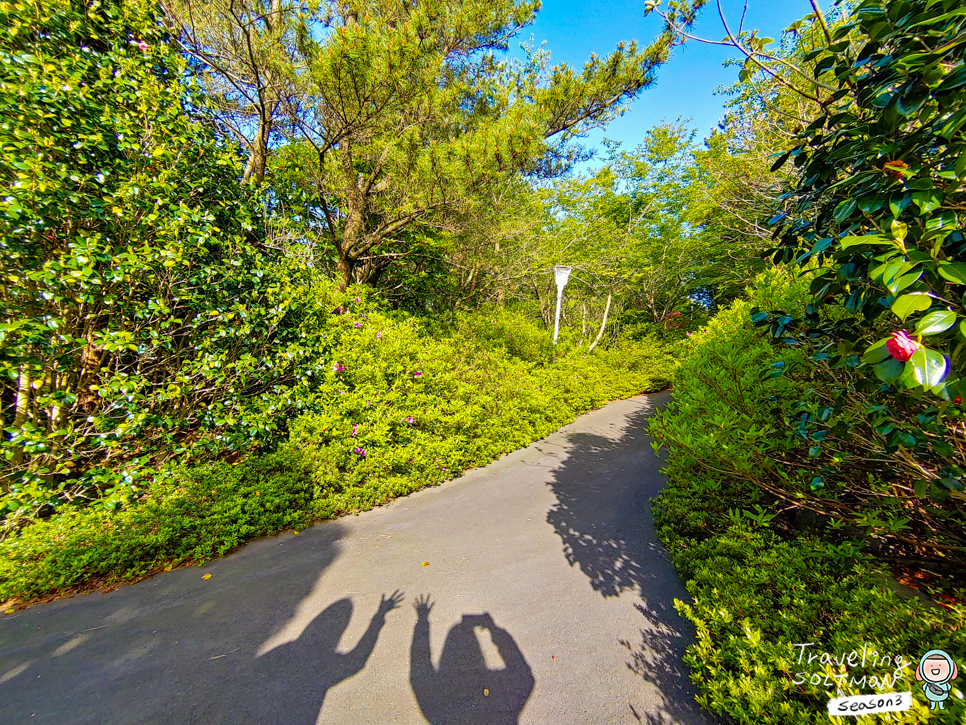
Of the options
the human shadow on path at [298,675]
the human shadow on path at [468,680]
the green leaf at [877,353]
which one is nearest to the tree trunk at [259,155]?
the human shadow on path at [298,675]

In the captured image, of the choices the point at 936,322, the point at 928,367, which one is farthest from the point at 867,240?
the point at 928,367

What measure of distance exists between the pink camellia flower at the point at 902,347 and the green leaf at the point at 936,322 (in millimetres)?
42

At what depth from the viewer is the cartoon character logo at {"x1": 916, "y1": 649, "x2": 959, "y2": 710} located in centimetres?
126

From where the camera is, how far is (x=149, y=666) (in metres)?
2.14

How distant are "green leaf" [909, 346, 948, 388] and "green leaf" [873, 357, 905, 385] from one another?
0.16ft

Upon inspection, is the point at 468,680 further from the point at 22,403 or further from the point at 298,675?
the point at 22,403

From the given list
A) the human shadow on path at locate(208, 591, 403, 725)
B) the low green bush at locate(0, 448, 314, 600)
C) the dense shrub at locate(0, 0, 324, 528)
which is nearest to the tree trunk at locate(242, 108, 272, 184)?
the dense shrub at locate(0, 0, 324, 528)

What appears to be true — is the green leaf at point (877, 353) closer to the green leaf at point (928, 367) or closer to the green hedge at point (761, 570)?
the green leaf at point (928, 367)

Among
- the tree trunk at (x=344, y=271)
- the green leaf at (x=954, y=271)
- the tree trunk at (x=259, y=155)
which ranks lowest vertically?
the green leaf at (x=954, y=271)

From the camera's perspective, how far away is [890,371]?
2.88 ft

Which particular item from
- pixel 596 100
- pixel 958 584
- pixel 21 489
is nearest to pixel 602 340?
pixel 596 100

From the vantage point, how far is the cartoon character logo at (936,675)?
1.26 metres

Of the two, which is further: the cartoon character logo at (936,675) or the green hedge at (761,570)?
the green hedge at (761,570)

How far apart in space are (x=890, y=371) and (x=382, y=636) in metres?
3.08
